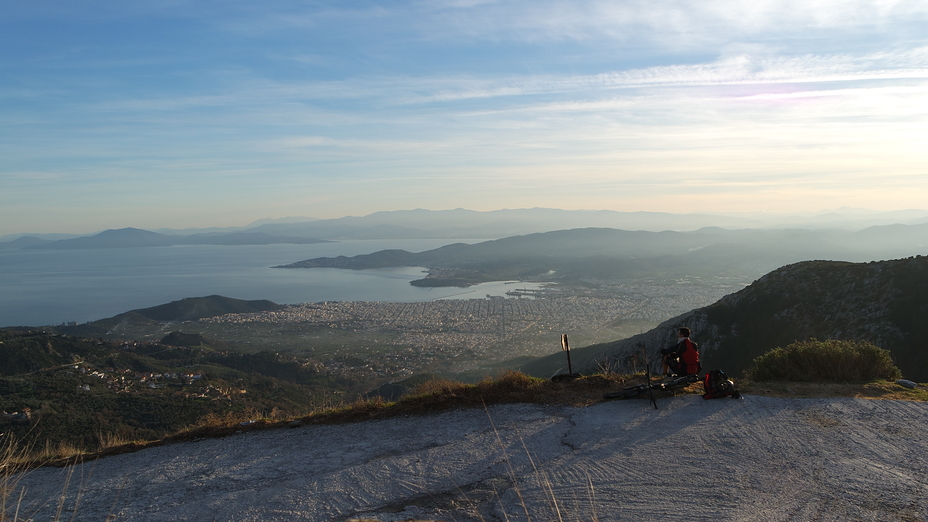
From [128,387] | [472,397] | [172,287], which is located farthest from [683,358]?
[172,287]

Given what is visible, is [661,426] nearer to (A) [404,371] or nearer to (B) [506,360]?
(A) [404,371]

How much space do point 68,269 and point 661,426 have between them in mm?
212609

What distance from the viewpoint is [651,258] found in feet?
491

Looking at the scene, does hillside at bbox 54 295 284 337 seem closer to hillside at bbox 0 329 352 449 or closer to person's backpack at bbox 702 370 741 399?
hillside at bbox 0 329 352 449

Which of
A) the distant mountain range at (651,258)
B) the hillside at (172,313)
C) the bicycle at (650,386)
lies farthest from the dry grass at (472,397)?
the distant mountain range at (651,258)

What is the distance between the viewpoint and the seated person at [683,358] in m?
7.80

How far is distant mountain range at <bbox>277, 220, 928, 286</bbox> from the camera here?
128m

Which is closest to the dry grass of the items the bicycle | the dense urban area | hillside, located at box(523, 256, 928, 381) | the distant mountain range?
the bicycle

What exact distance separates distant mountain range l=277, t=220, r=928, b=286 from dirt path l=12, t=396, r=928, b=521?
390 feet

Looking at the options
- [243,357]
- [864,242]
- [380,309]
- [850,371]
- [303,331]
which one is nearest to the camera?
[850,371]

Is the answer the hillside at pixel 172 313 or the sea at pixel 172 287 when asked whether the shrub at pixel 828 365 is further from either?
the sea at pixel 172 287

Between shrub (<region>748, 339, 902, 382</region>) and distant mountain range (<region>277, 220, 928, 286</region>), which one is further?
distant mountain range (<region>277, 220, 928, 286</region>)

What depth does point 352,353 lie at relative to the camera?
53656 millimetres

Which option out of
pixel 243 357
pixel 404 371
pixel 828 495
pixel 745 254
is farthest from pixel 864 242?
pixel 828 495
